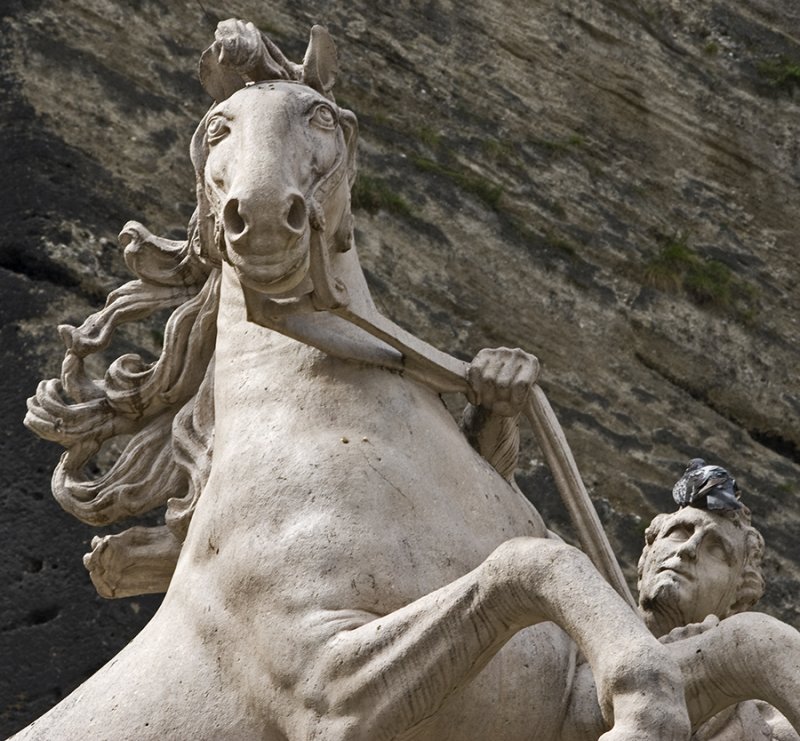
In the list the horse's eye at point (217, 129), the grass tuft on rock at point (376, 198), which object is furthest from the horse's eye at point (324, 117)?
the grass tuft on rock at point (376, 198)

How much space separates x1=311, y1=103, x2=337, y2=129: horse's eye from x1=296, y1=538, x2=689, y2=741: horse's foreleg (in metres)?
0.92

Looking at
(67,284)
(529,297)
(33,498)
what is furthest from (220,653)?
(529,297)

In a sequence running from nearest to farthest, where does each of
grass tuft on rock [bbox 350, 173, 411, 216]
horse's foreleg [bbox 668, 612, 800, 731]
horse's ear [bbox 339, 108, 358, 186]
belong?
horse's foreleg [bbox 668, 612, 800, 731]
horse's ear [bbox 339, 108, 358, 186]
grass tuft on rock [bbox 350, 173, 411, 216]

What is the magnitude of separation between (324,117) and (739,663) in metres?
1.22

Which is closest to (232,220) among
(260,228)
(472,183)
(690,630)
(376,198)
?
(260,228)

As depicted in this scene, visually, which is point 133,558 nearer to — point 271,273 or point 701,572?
point 271,273

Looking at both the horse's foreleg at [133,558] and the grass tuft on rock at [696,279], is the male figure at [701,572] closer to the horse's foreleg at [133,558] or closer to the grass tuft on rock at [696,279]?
the horse's foreleg at [133,558]

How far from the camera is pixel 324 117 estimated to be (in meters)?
4.50

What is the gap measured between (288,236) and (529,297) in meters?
4.12

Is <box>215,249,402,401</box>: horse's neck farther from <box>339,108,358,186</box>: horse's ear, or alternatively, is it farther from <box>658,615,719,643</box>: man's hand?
<box>658,615,719,643</box>: man's hand

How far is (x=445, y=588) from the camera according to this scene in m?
4.01

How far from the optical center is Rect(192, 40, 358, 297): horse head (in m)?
4.17

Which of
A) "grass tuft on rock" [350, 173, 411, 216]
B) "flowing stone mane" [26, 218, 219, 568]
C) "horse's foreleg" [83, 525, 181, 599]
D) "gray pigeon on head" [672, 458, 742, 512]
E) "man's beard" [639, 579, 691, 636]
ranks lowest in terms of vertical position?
"grass tuft on rock" [350, 173, 411, 216]

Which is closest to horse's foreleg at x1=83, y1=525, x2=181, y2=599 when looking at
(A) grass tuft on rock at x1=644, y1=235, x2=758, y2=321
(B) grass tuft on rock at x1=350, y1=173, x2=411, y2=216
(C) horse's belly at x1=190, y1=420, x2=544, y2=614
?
(C) horse's belly at x1=190, y1=420, x2=544, y2=614
